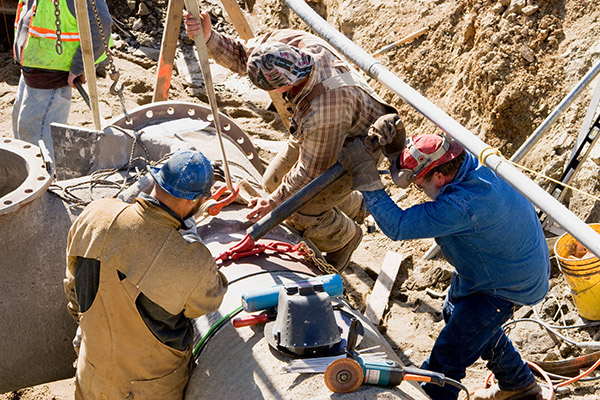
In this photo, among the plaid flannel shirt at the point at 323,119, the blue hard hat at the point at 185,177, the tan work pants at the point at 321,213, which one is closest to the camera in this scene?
the blue hard hat at the point at 185,177

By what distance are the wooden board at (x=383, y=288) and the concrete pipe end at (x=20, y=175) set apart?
2.93 m

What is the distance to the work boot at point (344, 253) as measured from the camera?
560 cm

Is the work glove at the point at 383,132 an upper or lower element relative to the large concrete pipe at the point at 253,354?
upper

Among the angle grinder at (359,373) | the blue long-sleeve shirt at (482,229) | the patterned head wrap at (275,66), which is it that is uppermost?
the patterned head wrap at (275,66)

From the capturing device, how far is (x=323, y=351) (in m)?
3.32

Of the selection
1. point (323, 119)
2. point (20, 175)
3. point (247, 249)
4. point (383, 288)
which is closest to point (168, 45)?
point (20, 175)

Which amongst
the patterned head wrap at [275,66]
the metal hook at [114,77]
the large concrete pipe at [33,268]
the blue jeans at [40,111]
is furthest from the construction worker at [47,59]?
the patterned head wrap at [275,66]

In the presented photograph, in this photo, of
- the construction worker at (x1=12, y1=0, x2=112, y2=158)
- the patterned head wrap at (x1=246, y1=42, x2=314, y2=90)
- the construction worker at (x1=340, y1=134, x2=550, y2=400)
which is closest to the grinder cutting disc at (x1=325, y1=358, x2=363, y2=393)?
the construction worker at (x1=340, y1=134, x2=550, y2=400)

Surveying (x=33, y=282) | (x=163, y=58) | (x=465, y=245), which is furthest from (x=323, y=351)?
(x=163, y=58)

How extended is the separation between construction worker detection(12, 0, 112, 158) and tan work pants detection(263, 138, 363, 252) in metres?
2.13

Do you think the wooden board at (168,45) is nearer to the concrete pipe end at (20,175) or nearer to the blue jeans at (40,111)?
the blue jeans at (40,111)

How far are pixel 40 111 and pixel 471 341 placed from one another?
4.45 metres

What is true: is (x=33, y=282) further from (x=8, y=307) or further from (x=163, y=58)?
(x=163, y=58)

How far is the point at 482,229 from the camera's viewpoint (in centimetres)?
381
